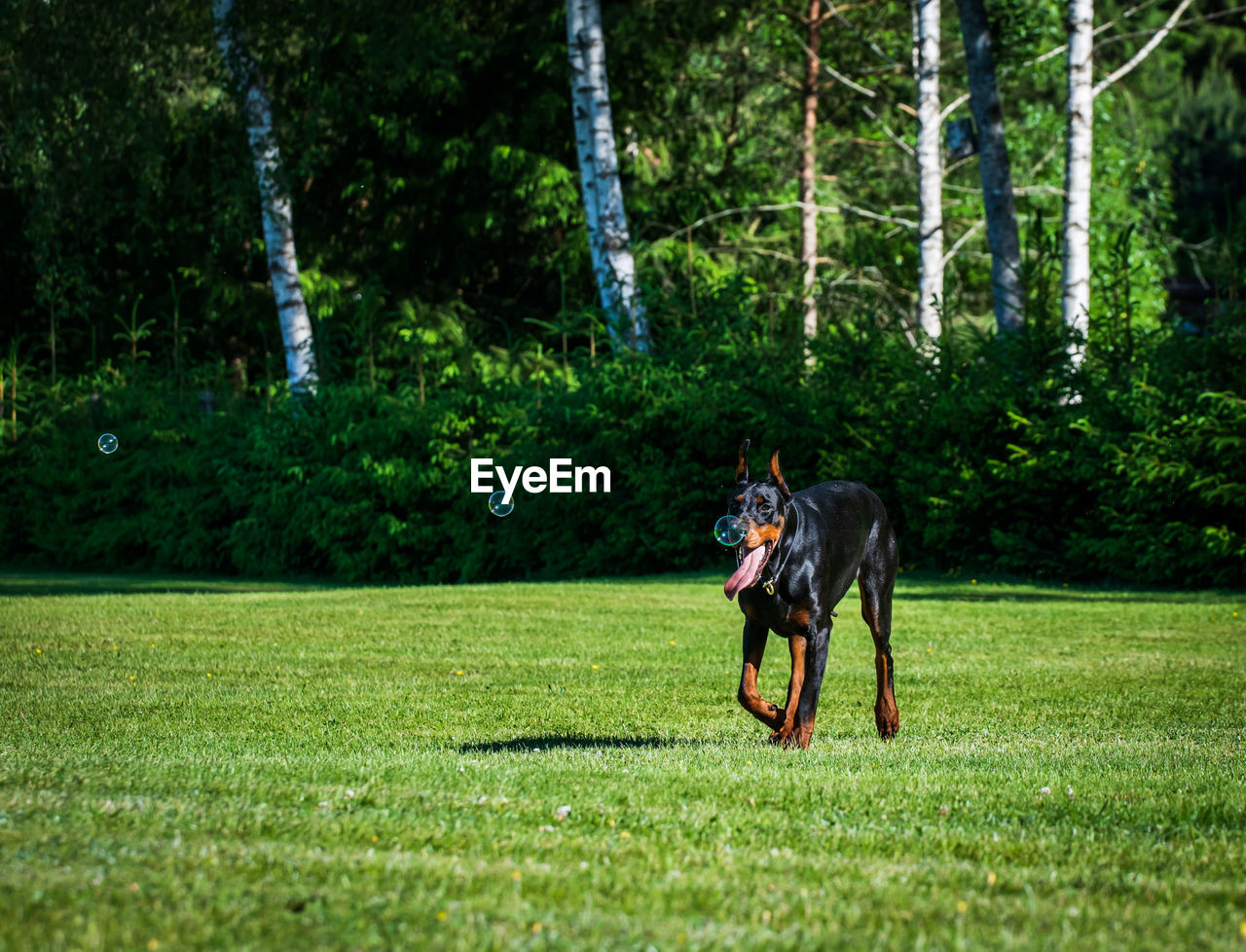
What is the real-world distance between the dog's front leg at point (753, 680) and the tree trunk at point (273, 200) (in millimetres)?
16126

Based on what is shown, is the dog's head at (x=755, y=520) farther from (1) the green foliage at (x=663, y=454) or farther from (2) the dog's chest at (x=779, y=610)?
(1) the green foliage at (x=663, y=454)

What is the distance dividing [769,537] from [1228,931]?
310 cm

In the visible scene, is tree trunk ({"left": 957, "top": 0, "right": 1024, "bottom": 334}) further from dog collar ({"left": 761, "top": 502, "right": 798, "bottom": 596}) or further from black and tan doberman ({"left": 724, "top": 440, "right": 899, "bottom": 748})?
dog collar ({"left": 761, "top": 502, "right": 798, "bottom": 596})

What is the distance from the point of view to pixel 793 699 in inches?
285

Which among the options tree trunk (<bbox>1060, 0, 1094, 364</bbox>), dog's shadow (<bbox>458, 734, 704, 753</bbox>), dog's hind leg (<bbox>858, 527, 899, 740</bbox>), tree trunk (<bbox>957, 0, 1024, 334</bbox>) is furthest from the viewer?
tree trunk (<bbox>1060, 0, 1094, 364</bbox>)

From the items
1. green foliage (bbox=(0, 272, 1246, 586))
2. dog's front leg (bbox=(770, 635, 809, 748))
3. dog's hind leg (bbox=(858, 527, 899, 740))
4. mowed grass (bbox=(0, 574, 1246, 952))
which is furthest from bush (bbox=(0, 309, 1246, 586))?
dog's front leg (bbox=(770, 635, 809, 748))

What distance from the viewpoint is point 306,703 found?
914 cm

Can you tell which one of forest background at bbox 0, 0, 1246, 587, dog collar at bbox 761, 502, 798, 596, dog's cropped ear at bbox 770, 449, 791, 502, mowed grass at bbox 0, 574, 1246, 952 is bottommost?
mowed grass at bbox 0, 574, 1246, 952

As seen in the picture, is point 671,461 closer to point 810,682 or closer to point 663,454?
point 663,454

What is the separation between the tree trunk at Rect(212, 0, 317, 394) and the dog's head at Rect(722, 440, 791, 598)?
53.7 feet

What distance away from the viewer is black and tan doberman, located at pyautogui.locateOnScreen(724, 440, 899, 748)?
21.8 ft

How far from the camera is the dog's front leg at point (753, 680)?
6.98 m

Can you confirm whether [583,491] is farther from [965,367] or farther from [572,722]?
[572,722]

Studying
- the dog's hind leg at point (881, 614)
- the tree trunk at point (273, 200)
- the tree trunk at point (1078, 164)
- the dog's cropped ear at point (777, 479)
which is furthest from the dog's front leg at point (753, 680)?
the tree trunk at point (273, 200)
